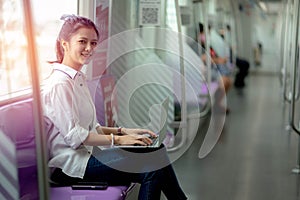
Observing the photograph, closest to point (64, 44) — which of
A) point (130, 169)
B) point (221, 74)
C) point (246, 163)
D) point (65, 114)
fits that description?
point (65, 114)

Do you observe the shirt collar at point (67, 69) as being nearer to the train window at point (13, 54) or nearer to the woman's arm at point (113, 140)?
the train window at point (13, 54)

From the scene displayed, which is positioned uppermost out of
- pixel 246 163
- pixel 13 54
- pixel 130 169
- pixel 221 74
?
pixel 13 54

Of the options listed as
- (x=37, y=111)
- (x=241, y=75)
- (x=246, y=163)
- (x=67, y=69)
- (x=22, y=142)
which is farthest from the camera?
(x=241, y=75)

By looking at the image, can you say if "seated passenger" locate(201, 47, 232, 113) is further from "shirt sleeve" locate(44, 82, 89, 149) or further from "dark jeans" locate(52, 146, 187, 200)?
"shirt sleeve" locate(44, 82, 89, 149)

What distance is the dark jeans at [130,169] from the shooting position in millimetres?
2783

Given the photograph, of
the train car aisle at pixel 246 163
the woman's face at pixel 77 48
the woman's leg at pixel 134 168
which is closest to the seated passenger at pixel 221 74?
the train car aisle at pixel 246 163

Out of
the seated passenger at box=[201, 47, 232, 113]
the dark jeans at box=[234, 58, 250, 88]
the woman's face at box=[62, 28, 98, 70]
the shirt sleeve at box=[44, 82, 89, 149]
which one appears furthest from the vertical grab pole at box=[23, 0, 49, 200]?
the dark jeans at box=[234, 58, 250, 88]

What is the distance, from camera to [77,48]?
2.82 m

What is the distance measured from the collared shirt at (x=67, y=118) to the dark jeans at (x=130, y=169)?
0.19ft

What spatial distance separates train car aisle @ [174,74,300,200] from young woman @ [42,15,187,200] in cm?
115

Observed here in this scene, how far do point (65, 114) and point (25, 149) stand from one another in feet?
0.92

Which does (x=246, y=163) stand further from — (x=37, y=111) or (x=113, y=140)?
(x=37, y=111)

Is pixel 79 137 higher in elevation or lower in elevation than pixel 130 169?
higher

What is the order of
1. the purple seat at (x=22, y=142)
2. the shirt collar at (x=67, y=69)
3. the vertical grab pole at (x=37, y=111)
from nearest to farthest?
the vertical grab pole at (x=37, y=111), the purple seat at (x=22, y=142), the shirt collar at (x=67, y=69)
